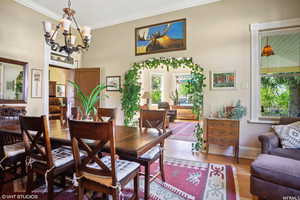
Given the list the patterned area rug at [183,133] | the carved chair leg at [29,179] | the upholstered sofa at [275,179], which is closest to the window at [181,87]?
the patterned area rug at [183,133]

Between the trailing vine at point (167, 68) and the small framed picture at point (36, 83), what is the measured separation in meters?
2.02

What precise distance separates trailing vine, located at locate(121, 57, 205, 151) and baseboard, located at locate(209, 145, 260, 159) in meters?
0.29

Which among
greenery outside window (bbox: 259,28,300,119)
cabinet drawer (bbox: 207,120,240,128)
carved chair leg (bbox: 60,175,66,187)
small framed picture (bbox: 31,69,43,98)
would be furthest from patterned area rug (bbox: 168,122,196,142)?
small framed picture (bbox: 31,69,43,98)

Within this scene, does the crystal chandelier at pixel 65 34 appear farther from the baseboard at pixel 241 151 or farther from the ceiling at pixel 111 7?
the baseboard at pixel 241 151

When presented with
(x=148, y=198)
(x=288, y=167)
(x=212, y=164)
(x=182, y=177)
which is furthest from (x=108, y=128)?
(x=212, y=164)

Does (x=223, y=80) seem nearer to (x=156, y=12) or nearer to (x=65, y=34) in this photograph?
(x=156, y=12)

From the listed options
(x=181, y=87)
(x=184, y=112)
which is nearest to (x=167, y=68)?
(x=184, y=112)

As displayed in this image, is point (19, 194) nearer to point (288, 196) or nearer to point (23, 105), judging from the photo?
point (23, 105)

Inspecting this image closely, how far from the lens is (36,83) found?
3.89 metres

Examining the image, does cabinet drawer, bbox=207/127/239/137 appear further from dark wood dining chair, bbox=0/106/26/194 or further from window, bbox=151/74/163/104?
window, bbox=151/74/163/104

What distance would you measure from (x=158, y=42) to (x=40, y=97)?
3223mm

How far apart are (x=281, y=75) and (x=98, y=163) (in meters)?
3.65

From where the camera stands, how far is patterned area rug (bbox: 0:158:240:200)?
6.29 feet

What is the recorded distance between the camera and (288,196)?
1.61 m
